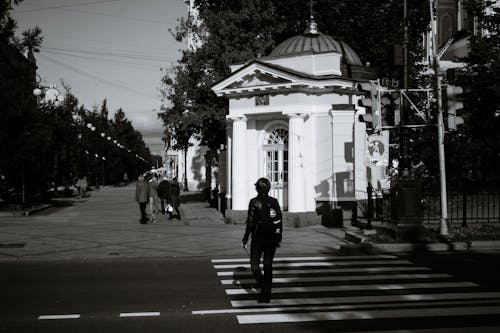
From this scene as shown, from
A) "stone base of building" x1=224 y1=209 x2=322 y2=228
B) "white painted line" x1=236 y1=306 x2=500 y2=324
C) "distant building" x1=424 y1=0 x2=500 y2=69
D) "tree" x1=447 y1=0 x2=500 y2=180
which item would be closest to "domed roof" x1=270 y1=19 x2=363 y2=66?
"stone base of building" x1=224 y1=209 x2=322 y2=228

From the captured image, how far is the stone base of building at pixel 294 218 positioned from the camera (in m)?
22.5

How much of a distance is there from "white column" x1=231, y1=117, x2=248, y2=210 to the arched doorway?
1.00 metres

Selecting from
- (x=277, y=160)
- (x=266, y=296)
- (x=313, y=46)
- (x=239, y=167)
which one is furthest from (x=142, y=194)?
(x=266, y=296)

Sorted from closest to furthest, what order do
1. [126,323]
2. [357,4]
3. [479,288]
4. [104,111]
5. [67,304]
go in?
1. [126,323]
2. [67,304]
3. [479,288]
4. [357,4]
5. [104,111]

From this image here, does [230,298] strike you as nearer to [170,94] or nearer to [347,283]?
[347,283]

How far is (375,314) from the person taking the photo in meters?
8.44

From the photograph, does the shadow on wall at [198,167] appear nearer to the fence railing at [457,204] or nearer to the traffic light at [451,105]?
the fence railing at [457,204]

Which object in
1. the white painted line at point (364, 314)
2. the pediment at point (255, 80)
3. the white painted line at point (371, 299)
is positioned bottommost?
the white painted line at point (364, 314)

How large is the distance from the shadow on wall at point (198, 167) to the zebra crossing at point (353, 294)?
50.7m

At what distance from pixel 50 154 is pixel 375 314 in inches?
1289

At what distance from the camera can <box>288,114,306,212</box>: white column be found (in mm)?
22859

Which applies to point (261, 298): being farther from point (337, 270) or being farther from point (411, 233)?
point (411, 233)

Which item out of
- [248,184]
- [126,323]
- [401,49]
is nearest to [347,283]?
[126,323]

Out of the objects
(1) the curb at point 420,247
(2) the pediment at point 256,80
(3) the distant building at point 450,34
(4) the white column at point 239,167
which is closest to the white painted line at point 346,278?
(1) the curb at point 420,247
